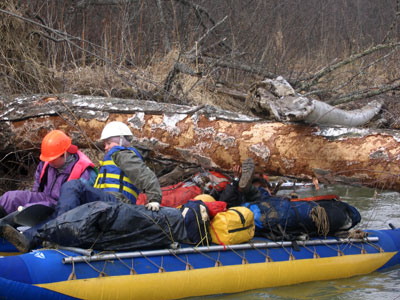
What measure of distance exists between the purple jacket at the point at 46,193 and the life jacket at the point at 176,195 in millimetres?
632

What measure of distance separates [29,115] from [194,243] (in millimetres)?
2870

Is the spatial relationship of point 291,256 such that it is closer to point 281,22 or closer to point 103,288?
point 103,288

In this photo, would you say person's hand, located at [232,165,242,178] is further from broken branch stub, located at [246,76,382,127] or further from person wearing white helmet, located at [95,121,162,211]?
person wearing white helmet, located at [95,121,162,211]

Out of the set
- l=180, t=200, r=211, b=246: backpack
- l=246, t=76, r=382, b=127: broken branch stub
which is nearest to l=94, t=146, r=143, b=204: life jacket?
l=180, t=200, r=211, b=246: backpack

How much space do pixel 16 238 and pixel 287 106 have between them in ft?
9.01

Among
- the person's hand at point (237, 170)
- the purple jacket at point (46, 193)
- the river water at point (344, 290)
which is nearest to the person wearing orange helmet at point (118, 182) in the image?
the purple jacket at point (46, 193)

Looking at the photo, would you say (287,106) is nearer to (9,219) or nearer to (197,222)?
(197,222)

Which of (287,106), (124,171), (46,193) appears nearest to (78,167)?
(46,193)

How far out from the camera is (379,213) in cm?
827

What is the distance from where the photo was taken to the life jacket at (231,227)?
5.26 meters

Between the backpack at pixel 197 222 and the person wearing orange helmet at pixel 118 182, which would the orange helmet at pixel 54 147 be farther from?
the backpack at pixel 197 222

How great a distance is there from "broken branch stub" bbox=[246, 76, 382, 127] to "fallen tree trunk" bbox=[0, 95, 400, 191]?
156 mm

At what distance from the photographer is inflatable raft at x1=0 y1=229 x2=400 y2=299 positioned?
4.23 m

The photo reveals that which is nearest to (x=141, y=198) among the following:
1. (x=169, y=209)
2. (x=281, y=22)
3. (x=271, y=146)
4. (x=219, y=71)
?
(x=169, y=209)
